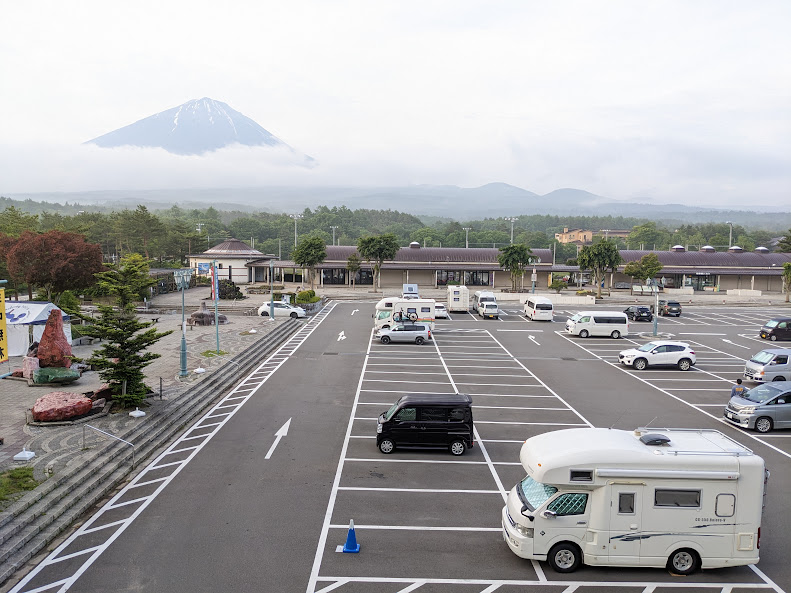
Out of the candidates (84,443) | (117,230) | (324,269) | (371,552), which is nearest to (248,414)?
(84,443)

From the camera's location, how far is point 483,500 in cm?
1432

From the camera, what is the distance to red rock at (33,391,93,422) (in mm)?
18500

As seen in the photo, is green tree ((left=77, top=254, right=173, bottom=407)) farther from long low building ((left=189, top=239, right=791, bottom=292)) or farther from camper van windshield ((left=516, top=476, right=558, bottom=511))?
long low building ((left=189, top=239, right=791, bottom=292))

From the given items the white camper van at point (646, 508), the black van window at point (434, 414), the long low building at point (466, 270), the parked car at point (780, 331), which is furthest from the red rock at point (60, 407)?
the long low building at point (466, 270)

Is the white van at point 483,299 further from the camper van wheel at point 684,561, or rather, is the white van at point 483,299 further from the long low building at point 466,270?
the camper van wheel at point 684,561

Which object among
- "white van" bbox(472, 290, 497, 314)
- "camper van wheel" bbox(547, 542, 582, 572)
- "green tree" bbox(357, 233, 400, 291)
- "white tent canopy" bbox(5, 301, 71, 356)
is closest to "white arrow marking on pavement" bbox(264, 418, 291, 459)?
"camper van wheel" bbox(547, 542, 582, 572)

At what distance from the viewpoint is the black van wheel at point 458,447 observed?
17250 millimetres

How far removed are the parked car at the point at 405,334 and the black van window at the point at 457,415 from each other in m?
18.4

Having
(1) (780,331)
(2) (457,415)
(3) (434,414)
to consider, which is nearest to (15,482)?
(3) (434,414)

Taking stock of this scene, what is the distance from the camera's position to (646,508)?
10.8 metres

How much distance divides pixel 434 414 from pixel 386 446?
1.69 metres

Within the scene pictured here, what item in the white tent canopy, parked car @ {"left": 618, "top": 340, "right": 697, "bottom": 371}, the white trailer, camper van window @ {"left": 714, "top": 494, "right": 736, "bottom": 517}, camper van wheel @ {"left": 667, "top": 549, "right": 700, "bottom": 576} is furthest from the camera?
the white trailer

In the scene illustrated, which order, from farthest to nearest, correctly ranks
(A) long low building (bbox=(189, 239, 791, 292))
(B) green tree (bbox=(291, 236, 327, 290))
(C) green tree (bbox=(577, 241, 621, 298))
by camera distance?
1. (A) long low building (bbox=(189, 239, 791, 292))
2. (B) green tree (bbox=(291, 236, 327, 290))
3. (C) green tree (bbox=(577, 241, 621, 298))

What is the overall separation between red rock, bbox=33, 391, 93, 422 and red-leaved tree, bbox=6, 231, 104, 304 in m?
18.4
